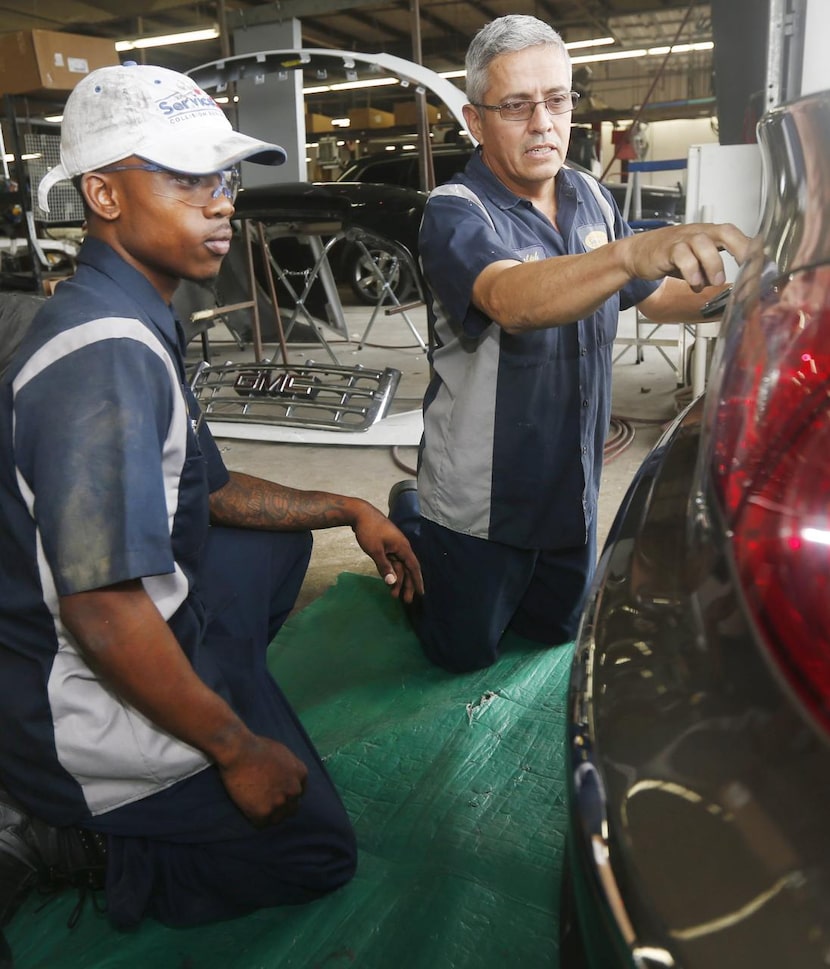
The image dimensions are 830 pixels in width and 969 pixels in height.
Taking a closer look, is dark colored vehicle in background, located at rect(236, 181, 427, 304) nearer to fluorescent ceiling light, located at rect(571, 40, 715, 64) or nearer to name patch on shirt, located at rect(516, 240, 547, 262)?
name patch on shirt, located at rect(516, 240, 547, 262)

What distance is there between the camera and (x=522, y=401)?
1.92m

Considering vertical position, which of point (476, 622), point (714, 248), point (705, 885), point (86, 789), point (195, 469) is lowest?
point (476, 622)

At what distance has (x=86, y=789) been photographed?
1.30 m

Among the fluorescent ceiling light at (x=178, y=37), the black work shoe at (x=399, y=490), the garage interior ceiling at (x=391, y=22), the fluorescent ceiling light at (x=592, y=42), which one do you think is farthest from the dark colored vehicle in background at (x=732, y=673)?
the fluorescent ceiling light at (x=592, y=42)

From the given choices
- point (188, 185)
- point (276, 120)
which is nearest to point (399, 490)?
point (188, 185)

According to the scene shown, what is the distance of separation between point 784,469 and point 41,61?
22.9 ft

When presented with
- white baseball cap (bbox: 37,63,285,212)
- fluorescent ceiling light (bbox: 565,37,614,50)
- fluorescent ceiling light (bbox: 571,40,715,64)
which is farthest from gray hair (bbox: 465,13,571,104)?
fluorescent ceiling light (bbox: 571,40,715,64)

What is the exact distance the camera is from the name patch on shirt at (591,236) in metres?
1.99

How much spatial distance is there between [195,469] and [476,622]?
92cm

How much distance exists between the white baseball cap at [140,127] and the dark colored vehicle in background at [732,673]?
95 cm

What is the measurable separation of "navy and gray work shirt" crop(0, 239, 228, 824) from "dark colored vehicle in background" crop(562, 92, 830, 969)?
2.27 feet

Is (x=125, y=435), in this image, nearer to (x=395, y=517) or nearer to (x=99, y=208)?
(x=99, y=208)

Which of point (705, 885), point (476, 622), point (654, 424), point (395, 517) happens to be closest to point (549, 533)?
Result: point (476, 622)

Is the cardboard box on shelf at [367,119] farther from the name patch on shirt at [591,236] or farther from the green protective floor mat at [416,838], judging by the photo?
the green protective floor mat at [416,838]
